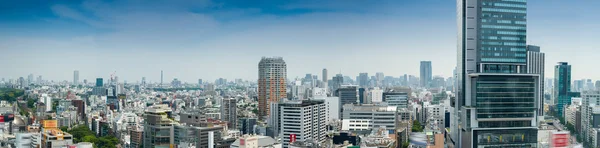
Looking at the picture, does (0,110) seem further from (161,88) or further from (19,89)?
(161,88)

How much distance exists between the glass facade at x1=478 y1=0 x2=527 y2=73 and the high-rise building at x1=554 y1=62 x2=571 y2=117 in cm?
772

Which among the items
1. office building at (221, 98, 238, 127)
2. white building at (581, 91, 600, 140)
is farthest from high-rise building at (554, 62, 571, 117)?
office building at (221, 98, 238, 127)

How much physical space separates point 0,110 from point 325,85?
1277 cm

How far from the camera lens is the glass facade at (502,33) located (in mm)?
7273

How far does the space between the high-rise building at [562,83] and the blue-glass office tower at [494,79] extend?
777 cm

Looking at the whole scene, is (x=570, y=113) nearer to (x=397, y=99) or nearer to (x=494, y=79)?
(x=397, y=99)

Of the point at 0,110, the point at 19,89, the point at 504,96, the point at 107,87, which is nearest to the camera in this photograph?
the point at 504,96

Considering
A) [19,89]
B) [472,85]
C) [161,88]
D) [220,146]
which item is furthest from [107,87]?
[472,85]

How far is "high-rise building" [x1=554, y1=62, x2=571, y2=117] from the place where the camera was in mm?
14188

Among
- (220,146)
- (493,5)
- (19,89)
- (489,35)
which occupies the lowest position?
(220,146)

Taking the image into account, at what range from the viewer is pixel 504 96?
7.07 meters

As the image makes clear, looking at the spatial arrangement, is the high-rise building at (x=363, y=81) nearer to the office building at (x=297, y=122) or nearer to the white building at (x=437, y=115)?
the white building at (x=437, y=115)

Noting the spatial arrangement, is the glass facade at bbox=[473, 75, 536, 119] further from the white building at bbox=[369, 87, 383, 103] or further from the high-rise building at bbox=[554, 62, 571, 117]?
the white building at bbox=[369, 87, 383, 103]

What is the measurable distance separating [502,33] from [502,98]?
1.03m
